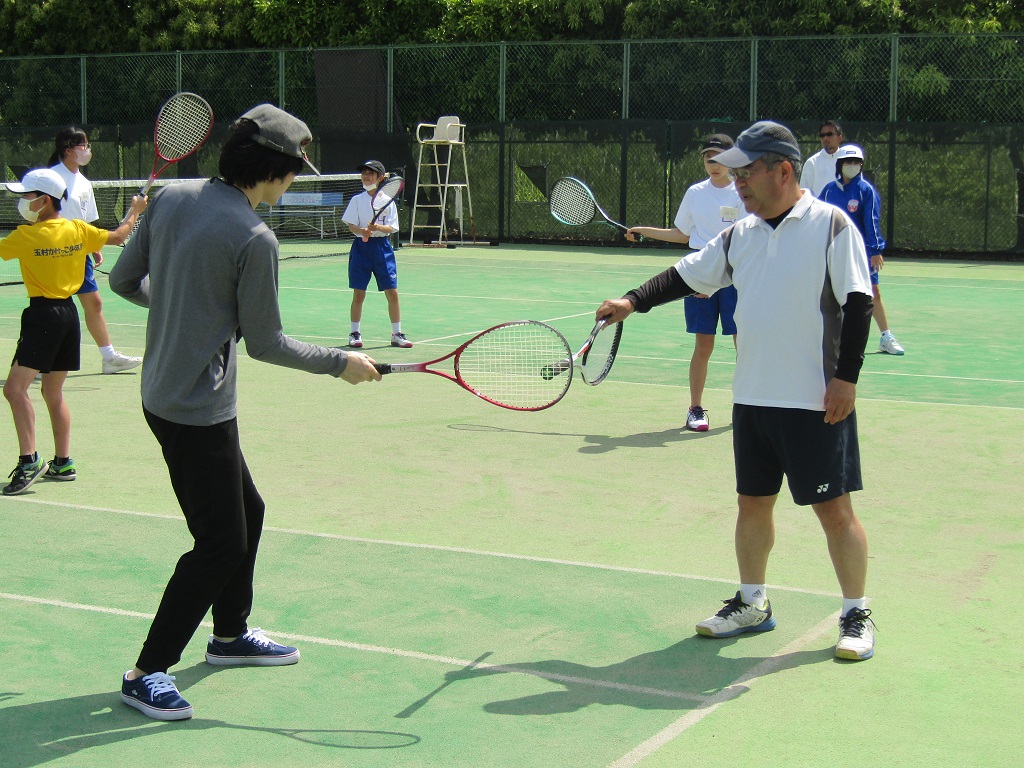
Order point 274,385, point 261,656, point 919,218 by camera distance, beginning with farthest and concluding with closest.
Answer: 1. point 919,218
2. point 274,385
3. point 261,656

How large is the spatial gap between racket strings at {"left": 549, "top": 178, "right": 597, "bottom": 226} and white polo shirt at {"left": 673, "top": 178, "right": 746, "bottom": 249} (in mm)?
1151

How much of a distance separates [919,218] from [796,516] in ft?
57.4

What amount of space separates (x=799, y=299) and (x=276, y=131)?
1.76 metres

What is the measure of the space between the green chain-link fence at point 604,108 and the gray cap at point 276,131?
19.8 m

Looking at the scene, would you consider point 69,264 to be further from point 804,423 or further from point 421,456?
point 804,423

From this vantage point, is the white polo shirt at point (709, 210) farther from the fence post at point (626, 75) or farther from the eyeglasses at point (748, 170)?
the fence post at point (626, 75)

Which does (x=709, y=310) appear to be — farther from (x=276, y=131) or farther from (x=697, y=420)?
(x=276, y=131)

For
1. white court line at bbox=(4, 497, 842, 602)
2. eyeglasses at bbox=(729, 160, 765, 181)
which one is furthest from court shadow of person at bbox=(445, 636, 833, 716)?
eyeglasses at bbox=(729, 160, 765, 181)

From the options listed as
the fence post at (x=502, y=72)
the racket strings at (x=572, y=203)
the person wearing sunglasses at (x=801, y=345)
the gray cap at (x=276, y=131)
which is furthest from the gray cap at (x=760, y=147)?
the fence post at (x=502, y=72)

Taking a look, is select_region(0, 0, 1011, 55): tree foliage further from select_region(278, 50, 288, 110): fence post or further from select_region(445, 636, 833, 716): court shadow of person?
select_region(445, 636, 833, 716): court shadow of person

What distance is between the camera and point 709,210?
29.7ft

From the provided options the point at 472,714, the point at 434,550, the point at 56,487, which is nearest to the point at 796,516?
the point at 434,550

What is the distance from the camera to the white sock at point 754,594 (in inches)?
194

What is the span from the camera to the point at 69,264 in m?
7.27
